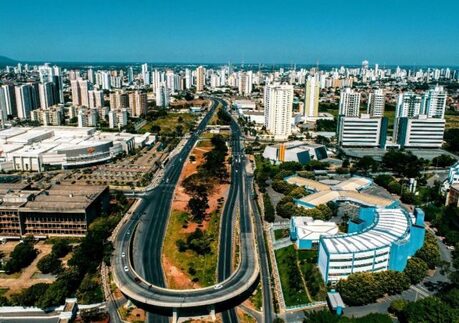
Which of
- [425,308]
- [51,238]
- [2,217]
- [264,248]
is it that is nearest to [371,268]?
[425,308]

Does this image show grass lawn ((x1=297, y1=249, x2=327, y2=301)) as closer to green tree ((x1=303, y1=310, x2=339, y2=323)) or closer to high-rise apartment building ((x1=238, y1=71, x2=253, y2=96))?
green tree ((x1=303, y1=310, x2=339, y2=323))

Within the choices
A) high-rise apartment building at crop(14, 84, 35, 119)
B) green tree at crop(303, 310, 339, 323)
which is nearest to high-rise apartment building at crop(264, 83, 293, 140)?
green tree at crop(303, 310, 339, 323)

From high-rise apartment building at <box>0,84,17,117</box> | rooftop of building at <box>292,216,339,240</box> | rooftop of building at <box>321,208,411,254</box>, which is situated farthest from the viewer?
high-rise apartment building at <box>0,84,17,117</box>

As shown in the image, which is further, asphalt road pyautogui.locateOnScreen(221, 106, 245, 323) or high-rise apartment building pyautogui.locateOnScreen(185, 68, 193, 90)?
high-rise apartment building pyautogui.locateOnScreen(185, 68, 193, 90)

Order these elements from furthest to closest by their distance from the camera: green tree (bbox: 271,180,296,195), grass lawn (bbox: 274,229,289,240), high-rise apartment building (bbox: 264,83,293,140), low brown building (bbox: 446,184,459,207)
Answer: high-rise apartment building (bbox: 264,83,293,140) → green tree (bbox: 271,180,296,195) → low brown building (bbox: 446,184,459,207) → grass lawn (bbox: 274,229,289,240)

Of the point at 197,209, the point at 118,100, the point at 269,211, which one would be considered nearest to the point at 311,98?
the point at 118,100

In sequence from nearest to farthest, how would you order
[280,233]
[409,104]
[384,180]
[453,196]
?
[280,233]
[453,196]
[384,180]
[409,104]

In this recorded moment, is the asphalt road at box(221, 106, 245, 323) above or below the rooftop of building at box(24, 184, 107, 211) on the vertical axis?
below

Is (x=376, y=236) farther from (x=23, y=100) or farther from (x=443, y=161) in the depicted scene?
(x=23, y=100)
